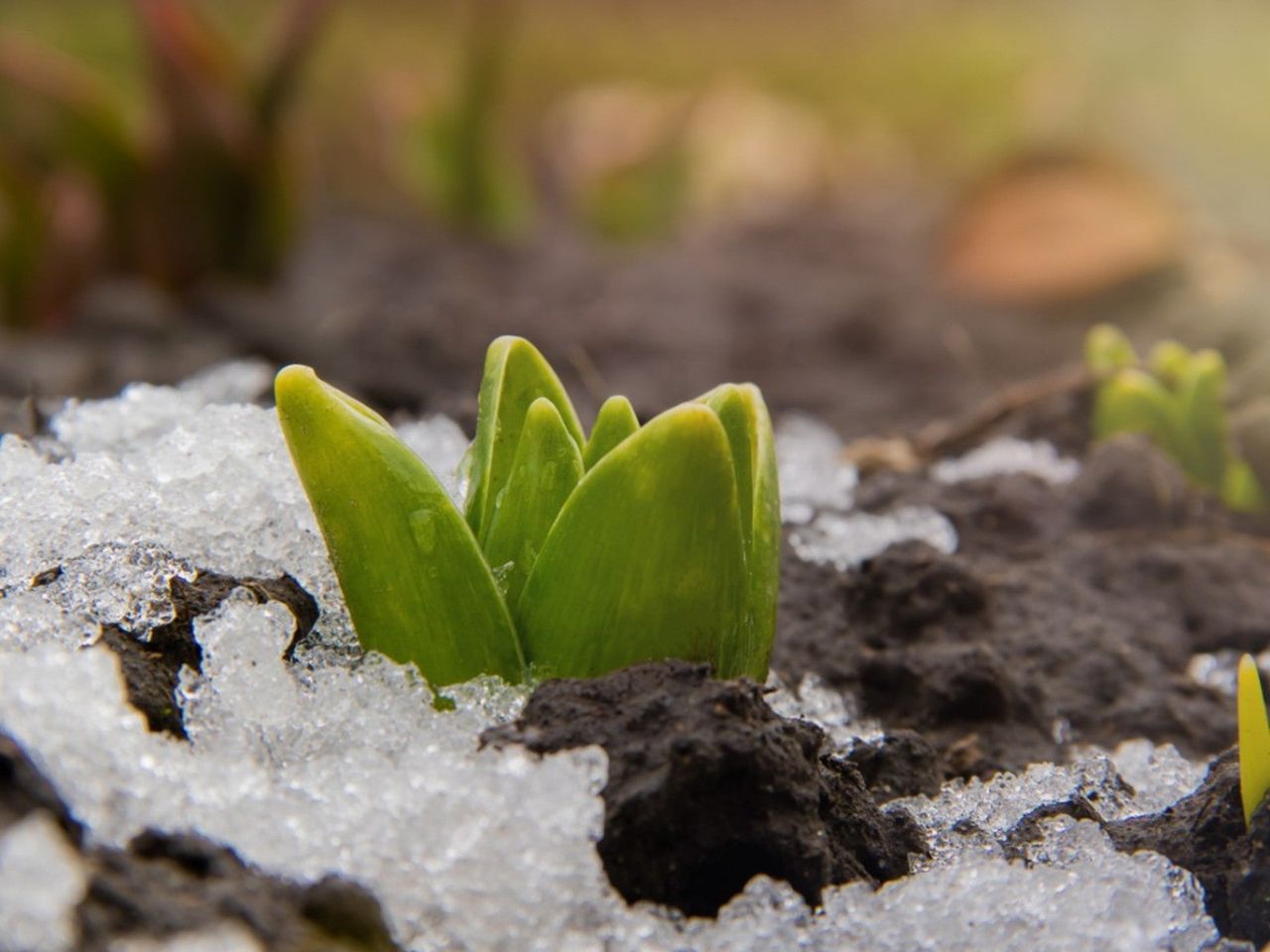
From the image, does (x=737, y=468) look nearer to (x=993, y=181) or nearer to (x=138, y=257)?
(x=138, y=257)

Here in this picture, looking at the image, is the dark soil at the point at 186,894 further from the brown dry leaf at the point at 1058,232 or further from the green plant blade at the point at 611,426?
the brown dry leaf at the point at 1058,232

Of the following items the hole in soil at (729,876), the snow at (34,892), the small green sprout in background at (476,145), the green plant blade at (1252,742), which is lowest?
the snow at (34,892)

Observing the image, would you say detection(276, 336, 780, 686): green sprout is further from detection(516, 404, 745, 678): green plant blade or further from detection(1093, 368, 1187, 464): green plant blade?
detection(1093, 368, 1187, 464): green plant blade

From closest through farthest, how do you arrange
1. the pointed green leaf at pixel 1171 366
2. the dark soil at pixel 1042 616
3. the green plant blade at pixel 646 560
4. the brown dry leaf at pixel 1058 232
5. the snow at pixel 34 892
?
1. the snow at pixel 34 892
2. the green plant blade at pixel 646 560
3. the dark soil at pixel 1042 616
4. the pointed green leaf at pixel 1171 366
5. the brown dry leaf at pixel 1058 232

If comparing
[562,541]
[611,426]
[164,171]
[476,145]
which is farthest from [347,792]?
[476,145]

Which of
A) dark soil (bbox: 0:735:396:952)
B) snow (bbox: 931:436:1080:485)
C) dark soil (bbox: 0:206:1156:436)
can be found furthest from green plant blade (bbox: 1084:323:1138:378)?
dark soil (bbox: 0:735:396:952)

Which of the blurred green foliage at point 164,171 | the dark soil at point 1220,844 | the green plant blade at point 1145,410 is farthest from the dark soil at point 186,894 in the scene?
the blurred green foliage at point 164,171
